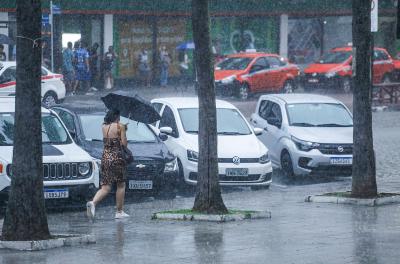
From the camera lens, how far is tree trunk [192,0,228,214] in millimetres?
15648

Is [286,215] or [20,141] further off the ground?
[20,141]

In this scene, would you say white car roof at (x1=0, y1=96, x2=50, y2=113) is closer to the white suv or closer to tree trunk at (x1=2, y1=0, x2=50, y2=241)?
the white suv

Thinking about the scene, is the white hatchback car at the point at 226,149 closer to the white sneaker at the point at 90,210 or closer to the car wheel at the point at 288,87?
the white sneaker at the point at 90,210

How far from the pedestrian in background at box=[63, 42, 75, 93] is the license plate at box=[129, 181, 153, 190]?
69.6 feet

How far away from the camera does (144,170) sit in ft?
62.8

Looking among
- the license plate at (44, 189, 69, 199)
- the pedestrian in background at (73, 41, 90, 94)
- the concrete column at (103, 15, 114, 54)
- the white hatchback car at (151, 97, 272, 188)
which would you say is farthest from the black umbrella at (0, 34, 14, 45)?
the license plate at (44, 189, 69, 199)

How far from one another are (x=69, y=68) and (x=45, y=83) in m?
6.11

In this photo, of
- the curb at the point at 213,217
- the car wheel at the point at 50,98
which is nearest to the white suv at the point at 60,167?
the curb at the point at 213,217

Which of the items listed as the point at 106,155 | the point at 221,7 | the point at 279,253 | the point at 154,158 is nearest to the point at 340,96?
the point at 221,7

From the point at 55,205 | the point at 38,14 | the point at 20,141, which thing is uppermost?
the point at 38,14

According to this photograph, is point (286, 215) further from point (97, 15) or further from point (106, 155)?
point (97, 15)

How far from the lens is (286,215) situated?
16594mm

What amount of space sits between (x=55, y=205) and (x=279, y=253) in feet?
19.4

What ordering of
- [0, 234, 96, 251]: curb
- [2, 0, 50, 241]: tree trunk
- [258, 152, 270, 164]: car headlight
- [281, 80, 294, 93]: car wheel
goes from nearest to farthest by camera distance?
[0, 234, 96, 251]: curb → [2, 0, 50, 241]: tree trunk → [258, 152, 270, 164]: car headlight → [281, 80, 294, 93]: car wheel
